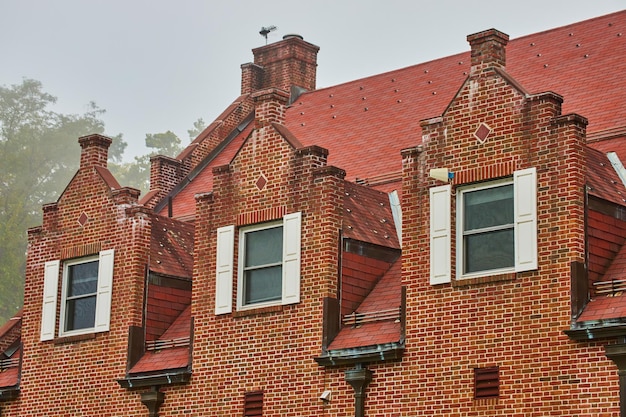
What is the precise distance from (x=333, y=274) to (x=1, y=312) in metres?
40.7

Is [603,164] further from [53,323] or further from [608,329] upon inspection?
[53,323]

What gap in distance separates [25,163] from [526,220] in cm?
5646

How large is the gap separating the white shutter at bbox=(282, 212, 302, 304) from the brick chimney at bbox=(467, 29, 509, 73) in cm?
436

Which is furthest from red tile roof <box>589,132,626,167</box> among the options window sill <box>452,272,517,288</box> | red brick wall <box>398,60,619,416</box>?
window sill <box>452,272,517,288</box>

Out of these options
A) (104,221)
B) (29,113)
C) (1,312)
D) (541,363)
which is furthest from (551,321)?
(29,113)

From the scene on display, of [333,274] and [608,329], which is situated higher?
[333,274]

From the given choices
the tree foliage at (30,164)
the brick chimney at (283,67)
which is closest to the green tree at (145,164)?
the tree foliage at (30,164)

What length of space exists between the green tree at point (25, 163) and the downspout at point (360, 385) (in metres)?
41.4

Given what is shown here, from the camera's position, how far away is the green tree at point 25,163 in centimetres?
6266

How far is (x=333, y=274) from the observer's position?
2405cm

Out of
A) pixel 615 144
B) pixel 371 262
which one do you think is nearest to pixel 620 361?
pixel 615 144

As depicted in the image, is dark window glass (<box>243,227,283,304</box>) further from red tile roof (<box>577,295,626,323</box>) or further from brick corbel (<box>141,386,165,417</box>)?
red tile roof (<box>577,295,626,323</box>)

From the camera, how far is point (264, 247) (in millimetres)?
25312

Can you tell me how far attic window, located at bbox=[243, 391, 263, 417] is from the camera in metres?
24.4
